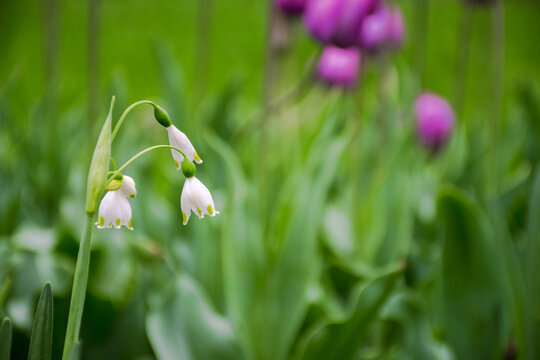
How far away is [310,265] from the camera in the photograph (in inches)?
30.3

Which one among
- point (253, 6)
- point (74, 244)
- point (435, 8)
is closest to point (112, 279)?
point (74, 244)

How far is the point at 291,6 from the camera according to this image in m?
1.15

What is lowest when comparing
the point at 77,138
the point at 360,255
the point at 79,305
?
the point at 360,255

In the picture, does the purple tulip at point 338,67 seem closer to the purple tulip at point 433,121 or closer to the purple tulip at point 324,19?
the purple tulip at point 433,121

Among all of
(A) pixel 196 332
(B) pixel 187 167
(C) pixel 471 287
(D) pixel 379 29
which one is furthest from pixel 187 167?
(D) pixel 379 29

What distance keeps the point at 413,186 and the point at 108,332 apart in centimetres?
63

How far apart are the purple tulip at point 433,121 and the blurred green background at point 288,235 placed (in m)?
0.04

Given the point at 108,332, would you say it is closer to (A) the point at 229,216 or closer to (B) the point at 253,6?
(A) the point at 229,216

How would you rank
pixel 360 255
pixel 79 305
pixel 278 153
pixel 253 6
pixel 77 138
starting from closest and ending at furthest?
1. pixel 79 305
2. pixel 360 255
3. pixel 278 153
4. pixel 77 138
5. pixel 253 6

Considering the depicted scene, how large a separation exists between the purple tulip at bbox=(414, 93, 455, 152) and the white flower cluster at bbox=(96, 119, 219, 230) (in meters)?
0.93

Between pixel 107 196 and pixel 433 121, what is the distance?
3.24 ft

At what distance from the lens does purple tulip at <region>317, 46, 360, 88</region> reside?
1.31m

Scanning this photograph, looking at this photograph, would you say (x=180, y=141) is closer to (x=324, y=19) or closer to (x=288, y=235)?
(x=288, y=235)

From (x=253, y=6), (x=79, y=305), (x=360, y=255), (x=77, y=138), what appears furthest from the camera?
(x=253, y=6)
